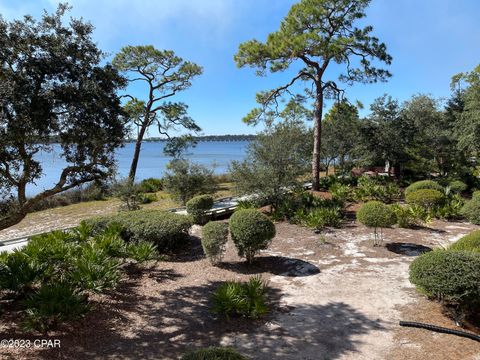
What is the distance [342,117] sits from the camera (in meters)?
20.4

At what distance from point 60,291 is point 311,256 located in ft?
20.5

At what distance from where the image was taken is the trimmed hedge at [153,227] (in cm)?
950

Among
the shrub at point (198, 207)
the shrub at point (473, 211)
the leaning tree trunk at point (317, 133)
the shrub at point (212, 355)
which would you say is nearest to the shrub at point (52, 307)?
the shrub at point (212, 355)

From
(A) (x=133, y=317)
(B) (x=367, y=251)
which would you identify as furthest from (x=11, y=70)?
(B) (x=367, y=251)

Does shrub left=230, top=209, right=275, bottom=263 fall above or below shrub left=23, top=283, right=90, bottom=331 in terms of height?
above

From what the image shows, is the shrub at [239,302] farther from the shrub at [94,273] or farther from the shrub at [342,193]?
the shrub at [342,193]

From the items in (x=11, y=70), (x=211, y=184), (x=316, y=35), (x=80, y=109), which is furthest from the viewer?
(x=211, y=184)

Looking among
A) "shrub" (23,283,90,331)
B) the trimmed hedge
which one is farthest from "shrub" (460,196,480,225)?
"shrub" (23,283,90,331)

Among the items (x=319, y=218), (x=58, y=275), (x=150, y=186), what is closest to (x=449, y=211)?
(x=319, y=218)

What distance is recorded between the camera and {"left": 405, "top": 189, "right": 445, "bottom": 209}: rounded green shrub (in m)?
13.2

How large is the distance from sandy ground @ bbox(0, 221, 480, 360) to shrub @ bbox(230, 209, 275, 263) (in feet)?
1.68

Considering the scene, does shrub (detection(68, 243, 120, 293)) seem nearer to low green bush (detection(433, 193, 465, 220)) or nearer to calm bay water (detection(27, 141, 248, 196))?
calm bay water (detection(27, 141, 248, 196))

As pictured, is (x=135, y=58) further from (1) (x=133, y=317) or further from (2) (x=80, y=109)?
(1) (x=133, y=317)

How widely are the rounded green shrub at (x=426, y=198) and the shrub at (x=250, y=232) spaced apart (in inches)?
318
